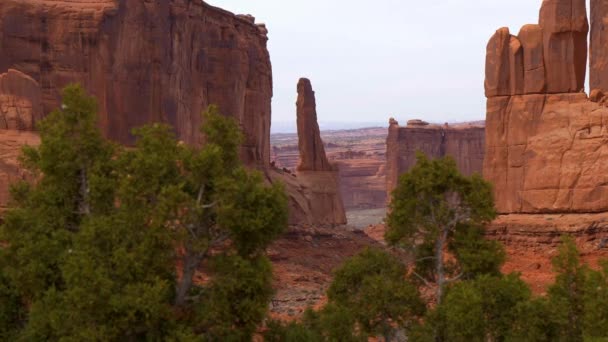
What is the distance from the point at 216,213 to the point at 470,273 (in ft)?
16.7

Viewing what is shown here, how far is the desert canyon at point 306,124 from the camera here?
31312mm

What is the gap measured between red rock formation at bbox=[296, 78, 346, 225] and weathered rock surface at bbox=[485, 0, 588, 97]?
23859 millimetres

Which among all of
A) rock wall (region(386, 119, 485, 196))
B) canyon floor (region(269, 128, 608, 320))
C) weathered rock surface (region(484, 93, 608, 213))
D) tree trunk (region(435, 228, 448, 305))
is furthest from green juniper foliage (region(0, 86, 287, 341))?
rock wall (region(386, 119, 485, 196))

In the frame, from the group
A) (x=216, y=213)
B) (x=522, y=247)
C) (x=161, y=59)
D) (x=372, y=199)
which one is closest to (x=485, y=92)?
(x=522, y=247)

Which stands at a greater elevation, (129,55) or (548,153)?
(129,55)

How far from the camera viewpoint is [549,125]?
3192cm

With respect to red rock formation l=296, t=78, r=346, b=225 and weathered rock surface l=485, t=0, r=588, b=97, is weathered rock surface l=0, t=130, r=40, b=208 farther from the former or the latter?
red rock formation l=296, t=78, r=346, b=225

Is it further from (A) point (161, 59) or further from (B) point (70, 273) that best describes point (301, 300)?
(B) point (70, 273)

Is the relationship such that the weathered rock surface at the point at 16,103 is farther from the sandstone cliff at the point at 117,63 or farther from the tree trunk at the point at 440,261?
the tree trunk at the point at 440,261

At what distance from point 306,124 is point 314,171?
10.5 ft

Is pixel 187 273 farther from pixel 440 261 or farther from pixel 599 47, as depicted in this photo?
pixel 599 47

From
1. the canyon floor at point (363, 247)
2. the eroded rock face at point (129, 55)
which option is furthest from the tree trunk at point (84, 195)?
the eroded rock face at point (129, 55)

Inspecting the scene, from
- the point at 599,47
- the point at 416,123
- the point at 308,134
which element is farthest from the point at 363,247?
the point at 416,123

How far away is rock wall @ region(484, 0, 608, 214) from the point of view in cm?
3103
